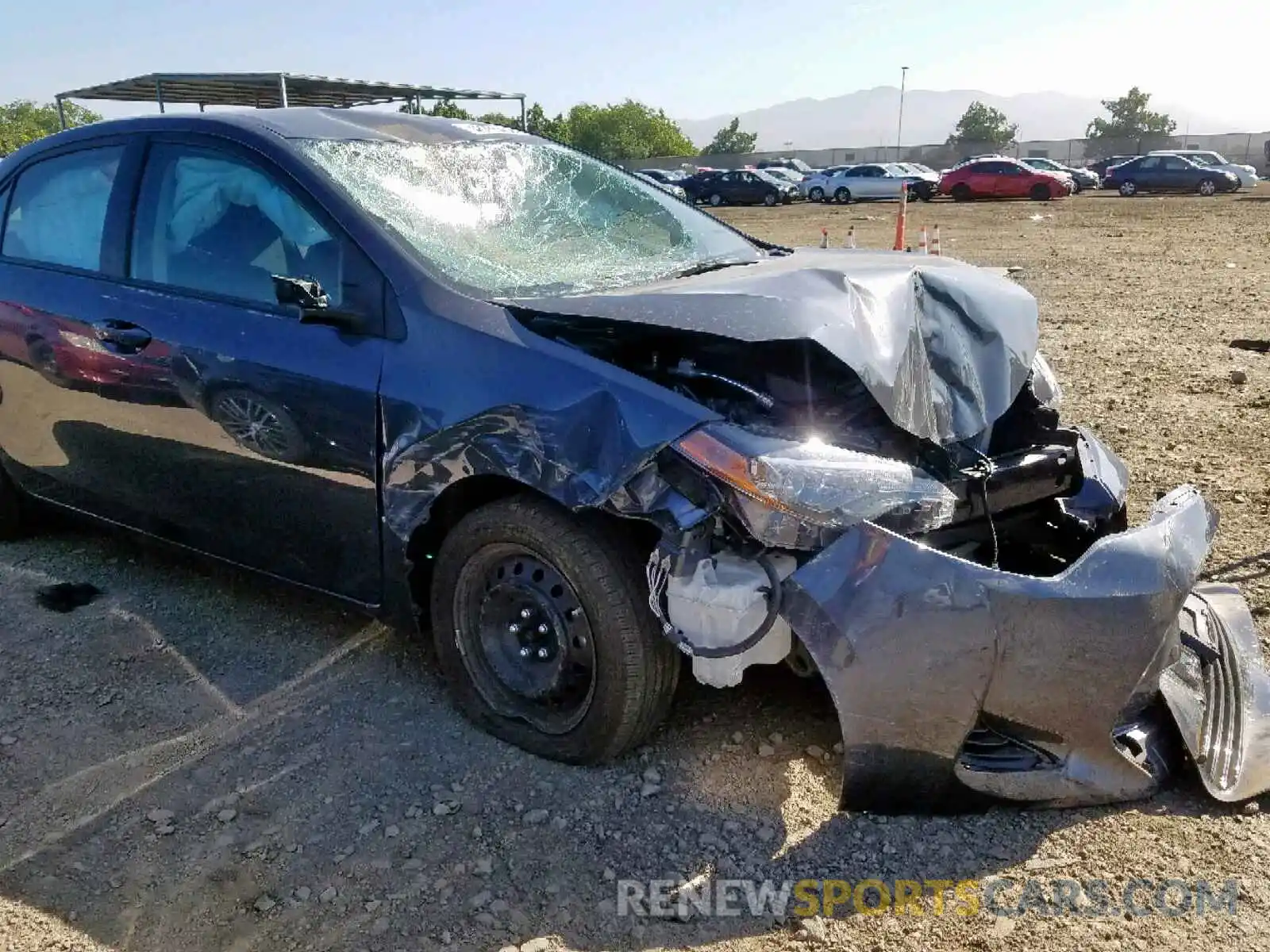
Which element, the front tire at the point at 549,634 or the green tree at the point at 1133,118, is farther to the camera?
the green tree at the point at 1133,118

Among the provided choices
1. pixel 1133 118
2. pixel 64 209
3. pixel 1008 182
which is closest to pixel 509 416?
pixel 64 209

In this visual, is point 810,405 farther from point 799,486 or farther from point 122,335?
point 122,335

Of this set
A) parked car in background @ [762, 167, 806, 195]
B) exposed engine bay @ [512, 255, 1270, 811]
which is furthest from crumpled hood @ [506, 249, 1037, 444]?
parked car in background @ [762, 167, 806, 195]


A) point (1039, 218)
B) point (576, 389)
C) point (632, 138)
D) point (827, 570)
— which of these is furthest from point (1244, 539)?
point (632, 138)

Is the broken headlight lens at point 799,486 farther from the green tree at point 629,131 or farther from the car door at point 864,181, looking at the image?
the green tree at point 629,131

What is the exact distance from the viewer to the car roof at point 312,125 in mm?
3326

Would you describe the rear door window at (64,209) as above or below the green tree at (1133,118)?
below

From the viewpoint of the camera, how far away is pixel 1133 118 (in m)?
108

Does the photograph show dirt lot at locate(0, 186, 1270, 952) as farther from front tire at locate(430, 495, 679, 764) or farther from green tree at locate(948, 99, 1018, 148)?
green tree at locate(948, 99, 1018, 148)

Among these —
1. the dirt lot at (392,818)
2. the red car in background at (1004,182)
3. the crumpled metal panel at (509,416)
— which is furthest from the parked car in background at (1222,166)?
the crumpled metal panel at (509,416)

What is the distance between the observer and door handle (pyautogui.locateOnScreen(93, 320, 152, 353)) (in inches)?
132

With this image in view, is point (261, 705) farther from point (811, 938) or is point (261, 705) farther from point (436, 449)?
point (811, 938)

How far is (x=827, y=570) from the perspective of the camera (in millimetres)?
2307

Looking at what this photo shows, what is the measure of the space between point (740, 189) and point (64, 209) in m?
35.2
